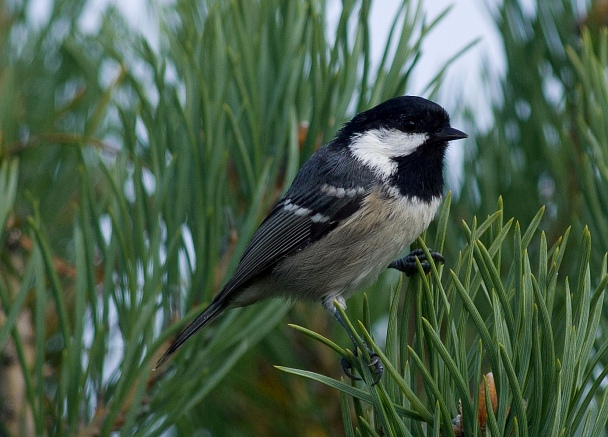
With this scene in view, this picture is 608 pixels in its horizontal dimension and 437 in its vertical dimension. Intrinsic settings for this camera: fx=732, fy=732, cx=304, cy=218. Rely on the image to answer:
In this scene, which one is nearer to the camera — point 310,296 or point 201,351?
point 201,351

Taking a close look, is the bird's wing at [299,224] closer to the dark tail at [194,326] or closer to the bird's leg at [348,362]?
the bird's leg at [348,362]

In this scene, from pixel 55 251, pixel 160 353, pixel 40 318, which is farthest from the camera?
pixel 55 251

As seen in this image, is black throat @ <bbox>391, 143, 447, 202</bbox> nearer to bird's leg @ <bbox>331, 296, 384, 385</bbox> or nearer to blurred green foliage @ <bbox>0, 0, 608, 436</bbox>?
blurred green foliage @ <bbox>0, 0, 608, 436</bbox>

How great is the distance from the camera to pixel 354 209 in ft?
4.05

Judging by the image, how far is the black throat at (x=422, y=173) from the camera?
120 centimetres

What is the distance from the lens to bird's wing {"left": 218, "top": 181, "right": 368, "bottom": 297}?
1.20 metres

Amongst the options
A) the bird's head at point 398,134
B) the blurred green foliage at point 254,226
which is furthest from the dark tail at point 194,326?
the bird's head at point 398,134

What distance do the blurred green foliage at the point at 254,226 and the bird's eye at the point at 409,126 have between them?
0.11 meters

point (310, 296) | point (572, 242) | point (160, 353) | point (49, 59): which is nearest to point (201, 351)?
point (160, 353)

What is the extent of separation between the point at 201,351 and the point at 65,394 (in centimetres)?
16

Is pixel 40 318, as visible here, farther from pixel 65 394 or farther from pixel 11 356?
pixel 11 356

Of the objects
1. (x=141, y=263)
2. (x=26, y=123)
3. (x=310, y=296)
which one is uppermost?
(x=26, y=123)

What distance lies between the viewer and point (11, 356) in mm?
924

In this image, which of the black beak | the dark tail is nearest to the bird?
the black beak
